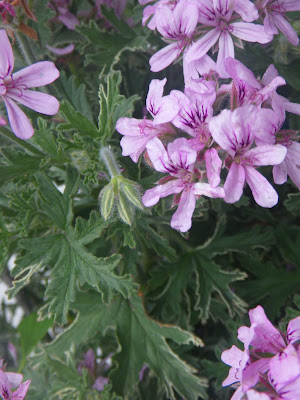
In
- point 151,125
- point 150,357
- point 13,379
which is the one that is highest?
point 151,125

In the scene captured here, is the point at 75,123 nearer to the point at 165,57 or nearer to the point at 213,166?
the point at 165,57

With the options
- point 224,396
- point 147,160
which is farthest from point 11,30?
point 224,396

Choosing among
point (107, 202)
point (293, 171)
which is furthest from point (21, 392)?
point (293, 171)

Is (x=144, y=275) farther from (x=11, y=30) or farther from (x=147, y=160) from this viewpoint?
(x=11, y=30)

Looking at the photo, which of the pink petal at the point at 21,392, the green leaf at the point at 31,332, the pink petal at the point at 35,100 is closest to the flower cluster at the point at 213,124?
the pink petal at the point at 35,100

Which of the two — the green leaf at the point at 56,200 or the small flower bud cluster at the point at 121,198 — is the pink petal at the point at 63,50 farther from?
the small flower bud cluster at the point at 121,198

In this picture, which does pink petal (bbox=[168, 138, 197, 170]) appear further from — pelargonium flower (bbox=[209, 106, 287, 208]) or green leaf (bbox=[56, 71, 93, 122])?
green leaf (bbox=[56, 71, 93, 122])
